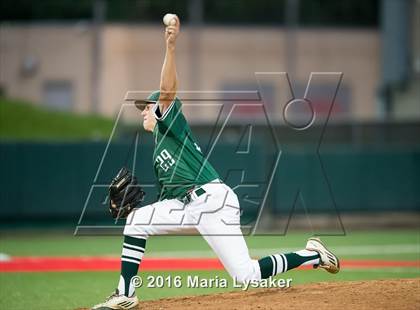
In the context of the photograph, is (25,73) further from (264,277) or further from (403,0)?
(264,277)

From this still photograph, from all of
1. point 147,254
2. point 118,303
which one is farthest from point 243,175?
point 118,303

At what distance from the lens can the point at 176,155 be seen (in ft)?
23.5

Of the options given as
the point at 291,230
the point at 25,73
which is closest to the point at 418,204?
the point at 291,230

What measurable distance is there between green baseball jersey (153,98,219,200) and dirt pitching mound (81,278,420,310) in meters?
1.13

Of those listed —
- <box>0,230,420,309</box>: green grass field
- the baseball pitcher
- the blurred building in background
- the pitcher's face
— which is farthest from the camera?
the blurred building in background

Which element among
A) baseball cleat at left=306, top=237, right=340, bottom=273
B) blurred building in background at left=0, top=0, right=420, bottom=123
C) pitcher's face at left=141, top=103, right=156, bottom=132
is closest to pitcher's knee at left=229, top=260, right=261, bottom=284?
baseball cleat at left=306, top=237, right=340, bottom=273

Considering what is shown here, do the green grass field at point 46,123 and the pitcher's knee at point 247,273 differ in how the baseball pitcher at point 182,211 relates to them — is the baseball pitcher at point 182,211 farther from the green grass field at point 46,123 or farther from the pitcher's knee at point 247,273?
the green grass field at point 46,123

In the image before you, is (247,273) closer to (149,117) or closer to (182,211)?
(182,211)

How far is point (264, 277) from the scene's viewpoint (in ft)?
23.8

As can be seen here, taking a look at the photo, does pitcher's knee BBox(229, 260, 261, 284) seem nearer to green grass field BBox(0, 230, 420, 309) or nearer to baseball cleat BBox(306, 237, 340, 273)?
baseball cleat BBox(306, 237, 340, 273)

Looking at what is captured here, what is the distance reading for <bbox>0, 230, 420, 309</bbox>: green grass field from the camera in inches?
360

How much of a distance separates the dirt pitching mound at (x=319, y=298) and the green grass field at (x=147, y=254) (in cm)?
126

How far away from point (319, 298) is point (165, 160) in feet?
6.43

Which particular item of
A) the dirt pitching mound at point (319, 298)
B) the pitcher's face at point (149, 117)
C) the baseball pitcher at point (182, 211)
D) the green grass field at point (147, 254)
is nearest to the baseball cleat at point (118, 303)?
the baseball pitcher at point (182, 211)
